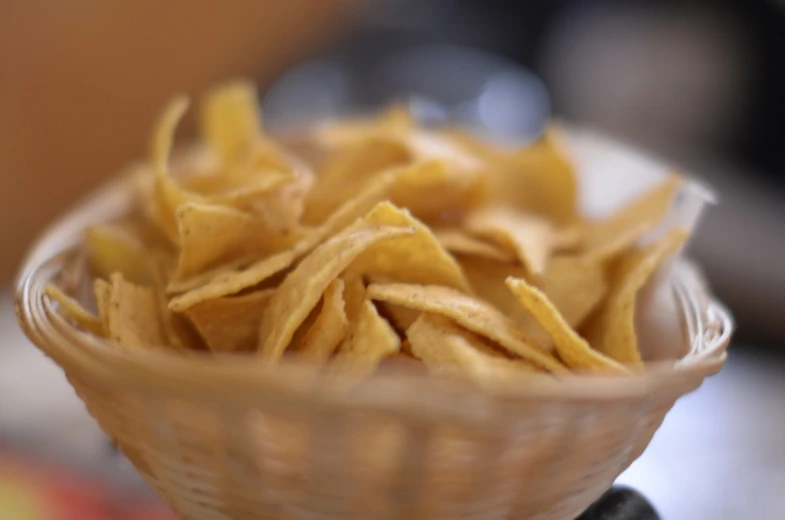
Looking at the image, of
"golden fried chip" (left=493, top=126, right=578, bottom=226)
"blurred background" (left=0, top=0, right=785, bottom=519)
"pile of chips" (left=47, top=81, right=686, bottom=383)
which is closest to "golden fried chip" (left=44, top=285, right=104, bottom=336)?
"pile of chips" (left=47, top=81, right=686, bottom=383)

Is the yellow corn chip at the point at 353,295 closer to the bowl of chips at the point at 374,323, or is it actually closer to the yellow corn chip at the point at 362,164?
the bowl of chips at the point at 374,323

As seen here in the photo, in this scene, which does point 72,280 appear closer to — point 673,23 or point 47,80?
point 47,80

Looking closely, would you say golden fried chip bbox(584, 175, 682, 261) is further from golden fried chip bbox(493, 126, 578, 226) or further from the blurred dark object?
the blurred dark object

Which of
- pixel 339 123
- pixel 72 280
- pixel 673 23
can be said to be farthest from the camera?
pixel 673 23

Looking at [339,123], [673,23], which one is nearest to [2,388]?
[339,123]

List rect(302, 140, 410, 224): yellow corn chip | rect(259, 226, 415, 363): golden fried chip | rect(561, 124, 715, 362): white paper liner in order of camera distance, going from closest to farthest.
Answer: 1. rect(259, 226, 415, 363): golden fried chip
2. rect(561, 124, 715, 362): white paper liner
3. rect(302, 140, 410, 224): yellow corn chip

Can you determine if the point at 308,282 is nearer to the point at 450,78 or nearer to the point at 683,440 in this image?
the point at 683,440

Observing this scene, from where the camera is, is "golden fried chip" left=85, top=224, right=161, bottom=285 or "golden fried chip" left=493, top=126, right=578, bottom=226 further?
"golden fried chip" left=493, top=126, right=578, bottom=226
